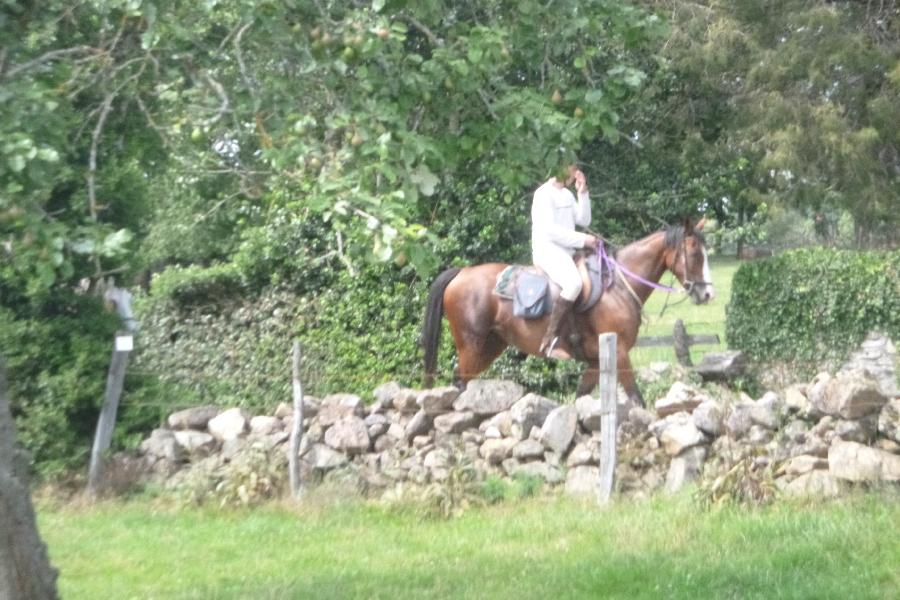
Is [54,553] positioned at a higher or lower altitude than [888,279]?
lower

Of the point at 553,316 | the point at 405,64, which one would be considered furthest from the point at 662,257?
the point at 405,64

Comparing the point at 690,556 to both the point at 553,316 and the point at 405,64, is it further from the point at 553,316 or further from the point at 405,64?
the point at 553,316

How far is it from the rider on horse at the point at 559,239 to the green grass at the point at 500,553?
2.92 metres

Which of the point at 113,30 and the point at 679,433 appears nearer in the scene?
the point at 113,30

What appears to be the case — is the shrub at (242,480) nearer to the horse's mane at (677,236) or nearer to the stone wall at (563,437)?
the stone wall at (563,437)

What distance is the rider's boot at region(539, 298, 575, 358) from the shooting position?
1395cm

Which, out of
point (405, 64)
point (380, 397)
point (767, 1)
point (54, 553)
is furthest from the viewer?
point (767, 1)

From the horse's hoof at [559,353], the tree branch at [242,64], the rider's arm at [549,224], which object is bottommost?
the horse's hoof at [559,353]

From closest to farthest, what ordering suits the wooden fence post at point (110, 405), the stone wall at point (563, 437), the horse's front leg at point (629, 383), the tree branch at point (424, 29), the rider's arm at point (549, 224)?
the tree branch at point (424, 29)
the stone wall at point (563, 437)
the horse's front leg at point (629, 383)
the wooden fence post at point (110, 405)
the rider's arm at point (549, 224)

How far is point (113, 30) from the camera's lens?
346 inches

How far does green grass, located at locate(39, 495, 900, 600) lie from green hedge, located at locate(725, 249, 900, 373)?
5494 millimetres

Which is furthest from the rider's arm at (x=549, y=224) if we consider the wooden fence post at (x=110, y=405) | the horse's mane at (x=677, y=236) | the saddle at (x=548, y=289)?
the wooden fence post at (x=110, y=405)

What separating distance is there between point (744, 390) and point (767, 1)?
674 centimetres

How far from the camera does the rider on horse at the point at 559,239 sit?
1372 cm
